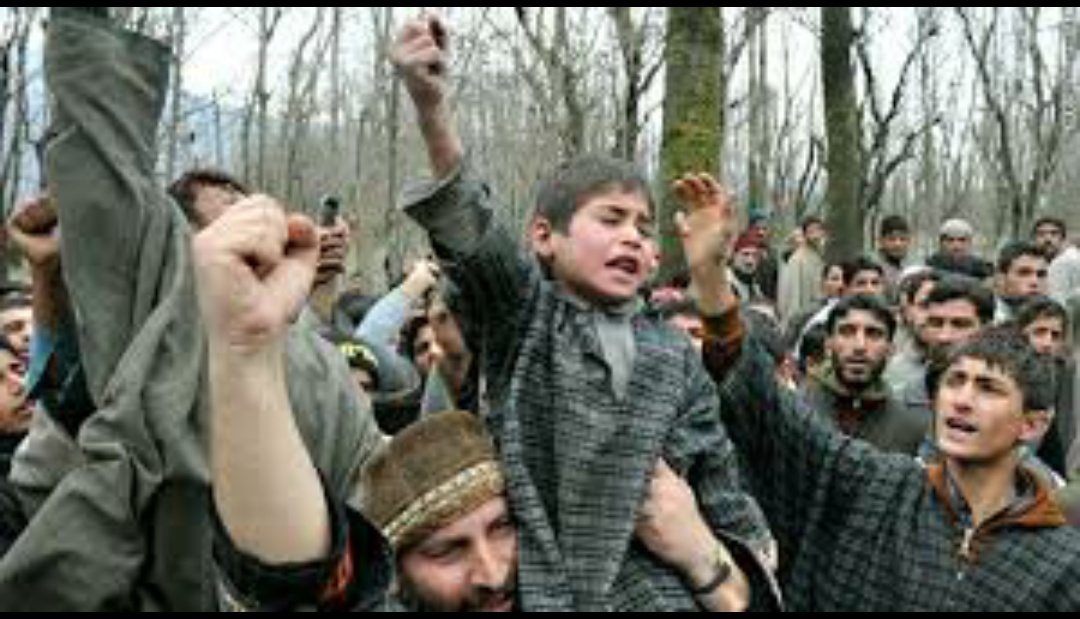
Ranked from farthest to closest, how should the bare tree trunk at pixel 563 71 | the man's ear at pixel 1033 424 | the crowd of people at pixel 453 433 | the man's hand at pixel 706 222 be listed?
the bare tree trunk at pixel 563 71 → the man's ear at pixel 1033 424 → the man's hand at pixel 706 222 → the crowd of people at pixel 453 433

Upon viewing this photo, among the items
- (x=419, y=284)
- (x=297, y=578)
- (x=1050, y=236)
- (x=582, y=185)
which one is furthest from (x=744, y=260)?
(x=297, y=578)

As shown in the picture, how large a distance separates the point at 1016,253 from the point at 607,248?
4791 millimetres

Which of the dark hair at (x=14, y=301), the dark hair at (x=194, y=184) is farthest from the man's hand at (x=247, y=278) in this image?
the dark hair at (x=14, y=301)

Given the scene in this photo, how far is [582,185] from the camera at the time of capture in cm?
220

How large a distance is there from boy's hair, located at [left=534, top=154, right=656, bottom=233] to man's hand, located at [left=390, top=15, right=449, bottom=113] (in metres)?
0.33

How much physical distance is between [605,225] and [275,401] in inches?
35.4

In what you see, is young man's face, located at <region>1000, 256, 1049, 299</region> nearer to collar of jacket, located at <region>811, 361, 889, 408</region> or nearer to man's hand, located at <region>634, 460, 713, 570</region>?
collar of jacket, located at <region>811, 361, 889, 408</region>

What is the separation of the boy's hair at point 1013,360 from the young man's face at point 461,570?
1.43m

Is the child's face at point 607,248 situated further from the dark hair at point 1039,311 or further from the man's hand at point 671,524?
the dark hair at point 1039,311

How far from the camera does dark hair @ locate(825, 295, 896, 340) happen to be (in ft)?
15.2

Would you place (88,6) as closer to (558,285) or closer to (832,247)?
(558,285)

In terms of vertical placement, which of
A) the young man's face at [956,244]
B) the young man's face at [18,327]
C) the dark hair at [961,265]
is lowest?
the young man's face at [18,327]

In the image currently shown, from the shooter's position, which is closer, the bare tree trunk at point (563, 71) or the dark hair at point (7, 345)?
the dark hair at point (7, 345)

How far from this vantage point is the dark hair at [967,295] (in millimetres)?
4699
